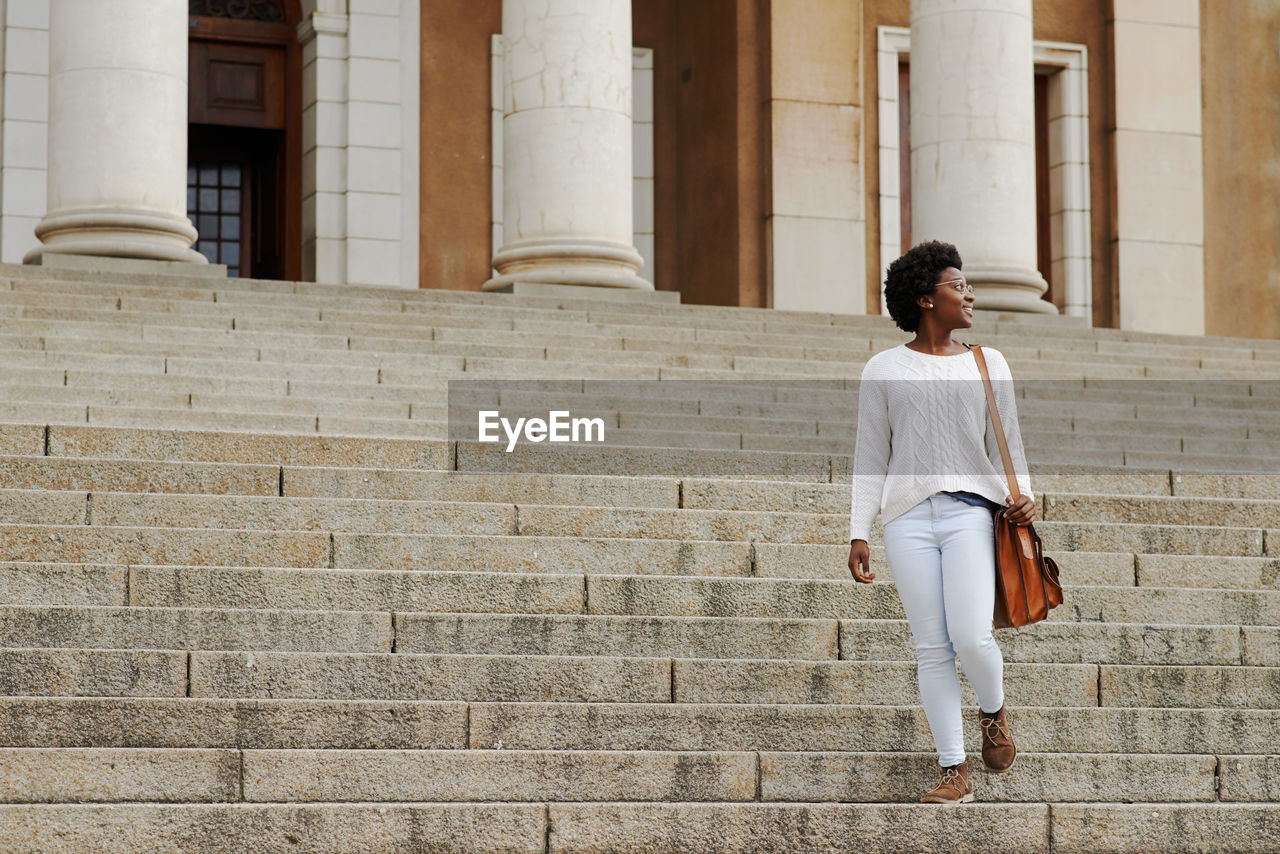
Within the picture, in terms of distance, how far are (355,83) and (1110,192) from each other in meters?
8.03

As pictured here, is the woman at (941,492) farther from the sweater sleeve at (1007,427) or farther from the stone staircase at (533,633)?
the stone staircase at (533,633)

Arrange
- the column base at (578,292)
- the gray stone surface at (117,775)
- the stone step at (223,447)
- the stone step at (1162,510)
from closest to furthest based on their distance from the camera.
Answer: the gray stone surface at (117,775) → the stone step at (223,447) → the stone step at (1162,510) → the column base at (578,292)

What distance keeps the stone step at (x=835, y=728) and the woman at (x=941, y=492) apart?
43 cm

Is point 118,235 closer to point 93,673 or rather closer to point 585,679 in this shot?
point 93,673

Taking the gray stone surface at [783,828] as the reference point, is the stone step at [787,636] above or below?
above

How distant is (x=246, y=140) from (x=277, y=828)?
1592 centimetres

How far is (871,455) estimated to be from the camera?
Result: 5762 millimetres

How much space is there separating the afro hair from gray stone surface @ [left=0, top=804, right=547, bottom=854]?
1.81 m

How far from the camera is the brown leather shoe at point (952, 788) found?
560 centimetres

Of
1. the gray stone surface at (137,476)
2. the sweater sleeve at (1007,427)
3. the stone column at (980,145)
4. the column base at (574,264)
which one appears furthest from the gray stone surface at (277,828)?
the stone column at (980,145)

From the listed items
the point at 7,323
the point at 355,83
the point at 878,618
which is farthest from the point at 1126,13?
the point at 878,618

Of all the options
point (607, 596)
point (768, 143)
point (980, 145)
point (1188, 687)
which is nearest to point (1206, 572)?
point (1188, 687)

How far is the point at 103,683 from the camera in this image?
5922mm

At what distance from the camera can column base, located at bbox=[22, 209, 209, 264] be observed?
13148mm
